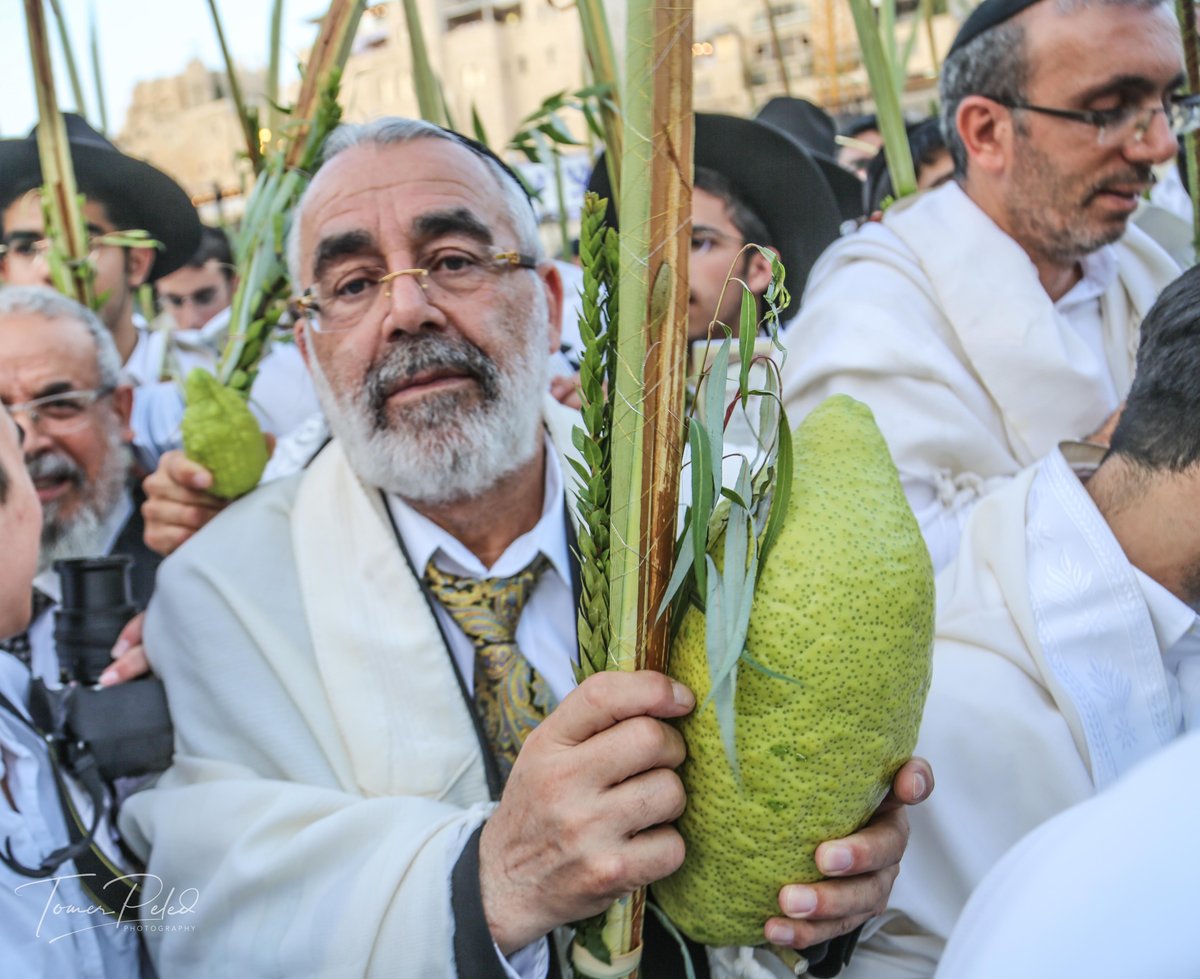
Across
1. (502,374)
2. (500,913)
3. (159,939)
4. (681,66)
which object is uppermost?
(681,66)

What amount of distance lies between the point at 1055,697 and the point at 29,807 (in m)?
1.49

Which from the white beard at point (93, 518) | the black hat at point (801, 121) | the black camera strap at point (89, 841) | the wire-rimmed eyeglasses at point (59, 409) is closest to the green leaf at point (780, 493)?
the black camera strap at point (89, 841)

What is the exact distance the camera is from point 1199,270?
1.52m

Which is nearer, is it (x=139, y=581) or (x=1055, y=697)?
(x=1055, y=697)

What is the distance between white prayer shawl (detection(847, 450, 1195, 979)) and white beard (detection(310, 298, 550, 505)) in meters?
0.91

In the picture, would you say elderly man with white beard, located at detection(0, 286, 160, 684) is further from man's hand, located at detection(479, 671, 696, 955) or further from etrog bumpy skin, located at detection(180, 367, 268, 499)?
man's hand, located at detection(479, 671, 696, 955)

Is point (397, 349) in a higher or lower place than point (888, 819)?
higher

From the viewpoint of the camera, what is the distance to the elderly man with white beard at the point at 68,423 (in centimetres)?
249

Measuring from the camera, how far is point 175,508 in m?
2.05

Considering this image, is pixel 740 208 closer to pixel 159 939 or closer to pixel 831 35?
pixel 159 939

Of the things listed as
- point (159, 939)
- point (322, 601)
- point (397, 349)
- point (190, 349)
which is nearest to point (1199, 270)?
point (397, 349)

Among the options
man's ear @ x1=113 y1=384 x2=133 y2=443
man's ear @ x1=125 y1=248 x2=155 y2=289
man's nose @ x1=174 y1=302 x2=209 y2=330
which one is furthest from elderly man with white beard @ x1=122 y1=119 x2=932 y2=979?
man's nose @ x1=174 y1=302 x2=209 y2=330

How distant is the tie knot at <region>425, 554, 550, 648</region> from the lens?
6.16 ft

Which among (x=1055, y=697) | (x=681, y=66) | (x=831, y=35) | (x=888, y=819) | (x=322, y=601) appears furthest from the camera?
(x=831, y=35)
